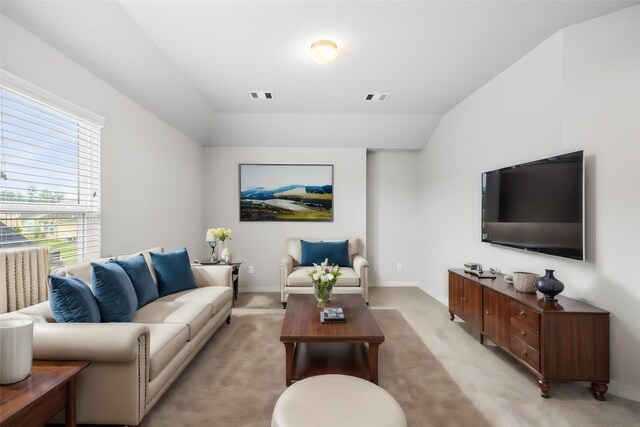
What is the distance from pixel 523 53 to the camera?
8.64 ft

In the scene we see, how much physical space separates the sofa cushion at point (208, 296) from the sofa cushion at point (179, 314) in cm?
12

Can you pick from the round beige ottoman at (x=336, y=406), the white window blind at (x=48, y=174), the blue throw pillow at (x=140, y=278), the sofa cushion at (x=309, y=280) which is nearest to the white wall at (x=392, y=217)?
the sofa cushion at (x=309, y=280)

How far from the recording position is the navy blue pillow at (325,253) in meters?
4.27

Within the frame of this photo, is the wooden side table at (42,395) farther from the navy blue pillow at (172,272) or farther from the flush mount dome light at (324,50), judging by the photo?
the flush mount dome light at (324,50)

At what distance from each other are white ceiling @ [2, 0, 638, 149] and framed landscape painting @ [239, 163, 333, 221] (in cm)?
129

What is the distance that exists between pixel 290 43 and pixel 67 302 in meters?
2.46

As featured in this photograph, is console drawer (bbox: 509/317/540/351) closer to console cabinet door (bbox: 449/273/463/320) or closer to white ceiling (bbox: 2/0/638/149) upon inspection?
console cabinet door (bbox: 449/273/463/320)

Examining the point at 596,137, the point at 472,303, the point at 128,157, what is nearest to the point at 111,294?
the point at 128,157

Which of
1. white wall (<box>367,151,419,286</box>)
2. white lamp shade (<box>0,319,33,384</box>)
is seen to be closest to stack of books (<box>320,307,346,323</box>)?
white lamp shade (<box>0,319,33,384</box>)

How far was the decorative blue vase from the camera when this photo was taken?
2092 millimetres

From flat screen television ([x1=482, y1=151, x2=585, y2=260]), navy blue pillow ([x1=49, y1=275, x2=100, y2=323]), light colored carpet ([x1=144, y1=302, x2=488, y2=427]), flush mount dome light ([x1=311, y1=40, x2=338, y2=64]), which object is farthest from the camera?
flush mount dome light ([x1=311, y1=40, x2=338, y2=64])

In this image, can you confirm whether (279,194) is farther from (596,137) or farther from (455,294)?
(596,137)

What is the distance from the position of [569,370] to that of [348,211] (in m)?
3.33

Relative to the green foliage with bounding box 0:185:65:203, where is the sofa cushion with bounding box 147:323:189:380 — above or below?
Result: below
